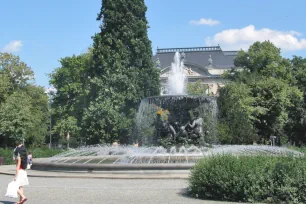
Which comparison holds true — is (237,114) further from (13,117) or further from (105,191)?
(105,191)

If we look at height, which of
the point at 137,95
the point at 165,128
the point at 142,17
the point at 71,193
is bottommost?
the point at 71,193

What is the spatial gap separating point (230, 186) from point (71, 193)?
430cm

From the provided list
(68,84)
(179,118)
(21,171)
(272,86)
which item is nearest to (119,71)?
(272,86)

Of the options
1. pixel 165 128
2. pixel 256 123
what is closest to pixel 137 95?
pixel 256 123

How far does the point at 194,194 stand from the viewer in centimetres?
1156

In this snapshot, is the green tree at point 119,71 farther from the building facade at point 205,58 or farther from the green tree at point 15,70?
the building facade at point 205,58

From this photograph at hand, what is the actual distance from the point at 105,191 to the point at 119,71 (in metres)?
32.2

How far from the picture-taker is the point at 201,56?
104m

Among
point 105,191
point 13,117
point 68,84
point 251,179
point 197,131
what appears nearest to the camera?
point 251,179

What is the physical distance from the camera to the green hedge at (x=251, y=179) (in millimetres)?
10203

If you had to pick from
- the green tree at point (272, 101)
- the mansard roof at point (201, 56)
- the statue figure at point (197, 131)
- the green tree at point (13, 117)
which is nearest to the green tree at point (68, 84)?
the green tree at point (13, 117)

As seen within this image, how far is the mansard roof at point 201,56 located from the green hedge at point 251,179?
89.9 meters

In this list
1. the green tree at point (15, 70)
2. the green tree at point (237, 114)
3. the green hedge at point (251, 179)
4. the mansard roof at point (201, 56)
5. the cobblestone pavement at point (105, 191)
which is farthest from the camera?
the mansard roof at point (201, 56)

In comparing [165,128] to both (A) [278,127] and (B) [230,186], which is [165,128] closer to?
(B) [230,186]
